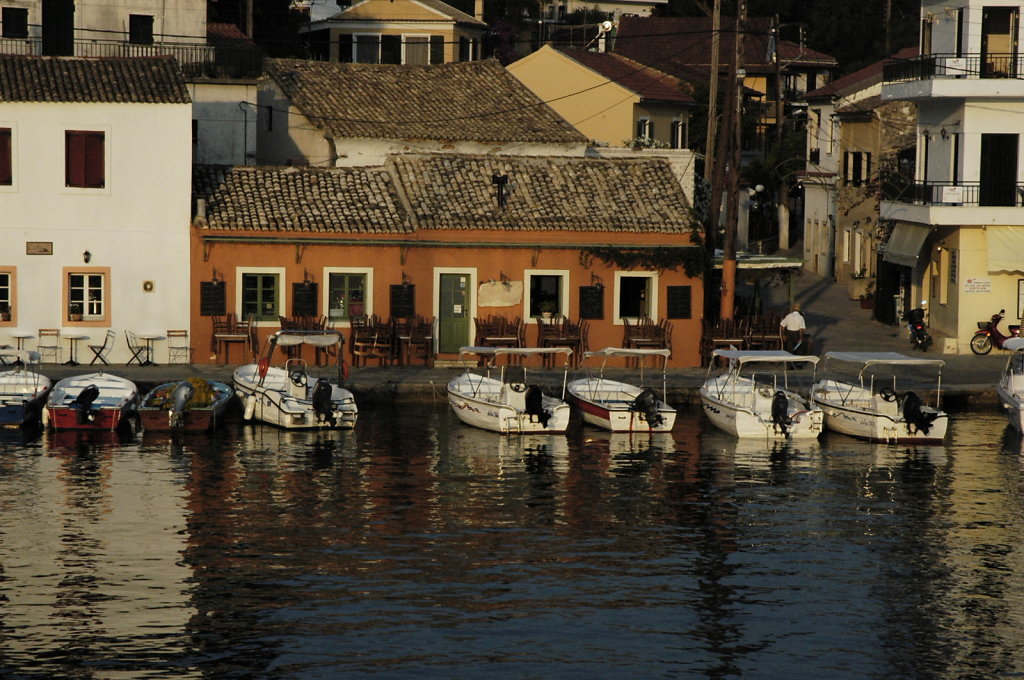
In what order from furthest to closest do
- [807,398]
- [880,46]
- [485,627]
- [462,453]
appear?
[880,46] → [807,398] → [462,453] → [485,627]

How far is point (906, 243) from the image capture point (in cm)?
4659

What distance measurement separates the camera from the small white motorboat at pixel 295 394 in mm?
34438

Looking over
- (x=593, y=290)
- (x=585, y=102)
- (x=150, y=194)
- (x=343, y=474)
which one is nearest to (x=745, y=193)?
(x=585, y=102)

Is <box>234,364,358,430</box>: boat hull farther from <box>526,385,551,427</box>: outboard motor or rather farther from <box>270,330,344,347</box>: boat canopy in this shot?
<box>526,385,551,427</box>: outboard motor

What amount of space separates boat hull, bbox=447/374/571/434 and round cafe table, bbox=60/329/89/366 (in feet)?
32.8

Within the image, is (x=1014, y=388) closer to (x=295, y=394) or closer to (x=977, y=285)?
(x=977, y=285)

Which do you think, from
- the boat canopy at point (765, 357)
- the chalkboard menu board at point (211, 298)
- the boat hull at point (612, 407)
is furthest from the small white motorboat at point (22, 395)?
the boat canopy at point (765, 357)

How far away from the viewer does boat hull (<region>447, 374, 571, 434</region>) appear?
34500 millimetres

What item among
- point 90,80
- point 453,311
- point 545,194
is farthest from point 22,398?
point 545,194

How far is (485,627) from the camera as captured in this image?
805 inches

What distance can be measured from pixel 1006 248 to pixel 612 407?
47.0ft

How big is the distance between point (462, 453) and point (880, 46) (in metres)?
64.8

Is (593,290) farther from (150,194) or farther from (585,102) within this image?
(585,102)

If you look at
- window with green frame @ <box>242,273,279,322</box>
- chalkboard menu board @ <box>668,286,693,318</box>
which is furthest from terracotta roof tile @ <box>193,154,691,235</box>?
chalkboard menu board @ <box>668,286,693,318</box>
